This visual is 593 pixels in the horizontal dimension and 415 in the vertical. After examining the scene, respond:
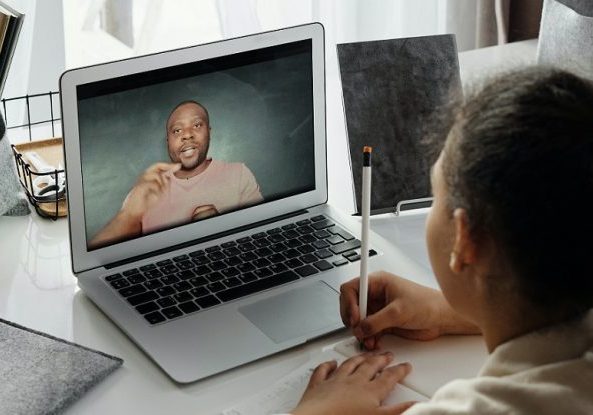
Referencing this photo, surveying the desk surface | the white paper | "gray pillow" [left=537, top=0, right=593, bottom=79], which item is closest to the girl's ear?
the desk surface

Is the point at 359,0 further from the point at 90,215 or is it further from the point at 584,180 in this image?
the point at 584,180

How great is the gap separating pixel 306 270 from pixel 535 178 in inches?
21.2

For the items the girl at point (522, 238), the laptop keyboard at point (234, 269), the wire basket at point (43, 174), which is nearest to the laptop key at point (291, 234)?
the laptop keyboard at point (234, 269)

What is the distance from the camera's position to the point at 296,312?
1241 millimetres

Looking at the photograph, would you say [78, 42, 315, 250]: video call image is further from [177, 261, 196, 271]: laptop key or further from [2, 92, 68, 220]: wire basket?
[2, 92, 68, 220]: wire basket

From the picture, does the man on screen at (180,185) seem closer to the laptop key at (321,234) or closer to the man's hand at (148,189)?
the man's hand at (148,189)

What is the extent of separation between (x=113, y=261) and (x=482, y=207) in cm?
59

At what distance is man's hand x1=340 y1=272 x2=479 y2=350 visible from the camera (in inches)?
46.6

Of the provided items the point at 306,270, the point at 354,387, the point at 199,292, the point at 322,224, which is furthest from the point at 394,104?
the point at 354,387

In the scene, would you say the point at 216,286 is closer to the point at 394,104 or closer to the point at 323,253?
the point at 323,253

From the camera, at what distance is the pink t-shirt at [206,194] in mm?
1322

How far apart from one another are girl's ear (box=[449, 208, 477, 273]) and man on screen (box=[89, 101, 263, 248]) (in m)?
0.50

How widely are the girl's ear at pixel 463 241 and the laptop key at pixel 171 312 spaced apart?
0.43 metres

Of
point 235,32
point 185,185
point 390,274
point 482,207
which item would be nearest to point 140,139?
point 185,185
